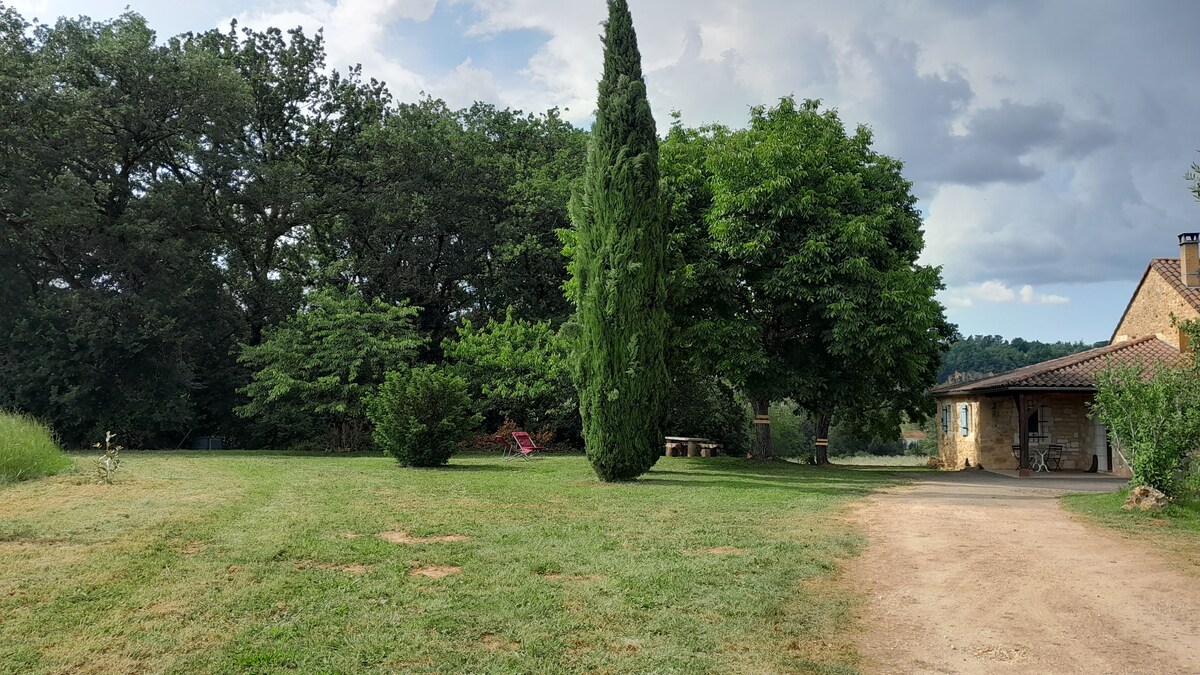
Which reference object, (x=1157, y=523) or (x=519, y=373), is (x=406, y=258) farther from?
(x=1157, y=523)

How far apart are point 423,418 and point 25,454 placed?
6414 millimetres

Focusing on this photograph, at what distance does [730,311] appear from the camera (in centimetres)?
1850

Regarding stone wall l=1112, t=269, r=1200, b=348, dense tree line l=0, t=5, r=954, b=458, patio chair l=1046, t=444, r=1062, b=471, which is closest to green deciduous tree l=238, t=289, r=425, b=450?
dense tree line l=0, t=5, r=954, b=458

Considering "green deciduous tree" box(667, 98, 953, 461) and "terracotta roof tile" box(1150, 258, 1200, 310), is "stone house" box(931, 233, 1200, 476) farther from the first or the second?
"green deciduous tree" box(667, 98, 953, 461)

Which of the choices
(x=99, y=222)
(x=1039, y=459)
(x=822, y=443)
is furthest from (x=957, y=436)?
(x=99, y=222)

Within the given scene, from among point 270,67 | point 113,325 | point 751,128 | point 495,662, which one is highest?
point 270,67

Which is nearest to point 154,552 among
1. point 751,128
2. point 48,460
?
point 48,460

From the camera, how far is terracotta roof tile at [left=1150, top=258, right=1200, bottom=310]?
64.0ft

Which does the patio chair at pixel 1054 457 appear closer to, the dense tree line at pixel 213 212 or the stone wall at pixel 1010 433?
the stone wall at pixel 1010 433

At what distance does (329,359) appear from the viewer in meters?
22.7

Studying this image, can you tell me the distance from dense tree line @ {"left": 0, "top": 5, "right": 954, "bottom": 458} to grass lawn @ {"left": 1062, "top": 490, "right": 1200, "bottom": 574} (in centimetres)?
583

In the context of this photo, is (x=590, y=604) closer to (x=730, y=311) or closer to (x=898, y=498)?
(x=898, y=498)

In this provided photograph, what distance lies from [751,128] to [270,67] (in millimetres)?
17913

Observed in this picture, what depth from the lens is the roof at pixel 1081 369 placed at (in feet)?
59.9
